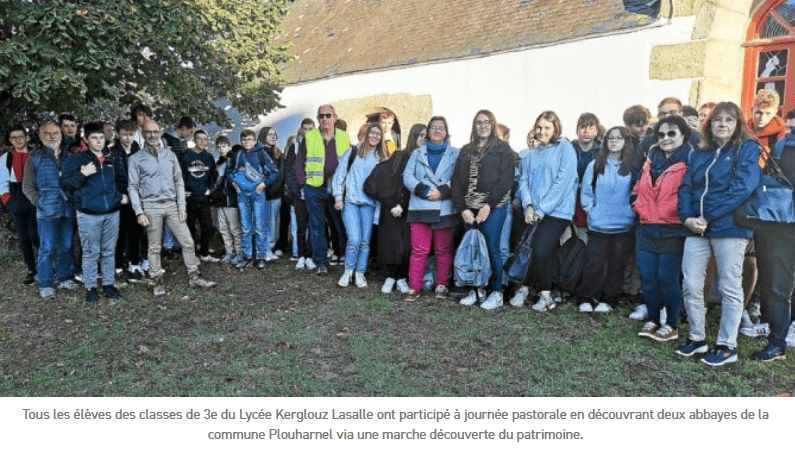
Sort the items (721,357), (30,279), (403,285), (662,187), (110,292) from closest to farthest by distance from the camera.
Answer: (721,357) < (662,187) < (110,292) < (403,285) < (30,279)

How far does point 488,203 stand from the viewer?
531 centimetres

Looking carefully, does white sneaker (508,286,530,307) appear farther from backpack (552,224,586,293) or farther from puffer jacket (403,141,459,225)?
puffer jacket (403,141,459,225)

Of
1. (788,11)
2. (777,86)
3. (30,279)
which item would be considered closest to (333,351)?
(30,279)

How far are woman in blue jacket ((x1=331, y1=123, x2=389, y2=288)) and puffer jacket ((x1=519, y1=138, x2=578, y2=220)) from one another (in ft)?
5.58

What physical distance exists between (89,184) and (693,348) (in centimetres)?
557

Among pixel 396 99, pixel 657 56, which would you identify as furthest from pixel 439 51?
pixel 657 56

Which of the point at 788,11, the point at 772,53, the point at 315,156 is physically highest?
the point at 788,11

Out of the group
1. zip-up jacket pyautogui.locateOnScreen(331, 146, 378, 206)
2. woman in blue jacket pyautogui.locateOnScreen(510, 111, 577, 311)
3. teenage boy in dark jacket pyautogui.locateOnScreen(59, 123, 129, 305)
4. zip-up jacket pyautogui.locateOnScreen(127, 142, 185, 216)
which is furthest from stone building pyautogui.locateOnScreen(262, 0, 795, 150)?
teenage boy in dark jacket pyautogui.locateOnScreen(59, 123, 129, 305)

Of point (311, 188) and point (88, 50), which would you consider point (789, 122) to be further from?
point (88, 50)

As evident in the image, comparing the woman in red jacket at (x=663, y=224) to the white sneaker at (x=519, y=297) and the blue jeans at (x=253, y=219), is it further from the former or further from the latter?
the blue jeans at (x=253, y=219)

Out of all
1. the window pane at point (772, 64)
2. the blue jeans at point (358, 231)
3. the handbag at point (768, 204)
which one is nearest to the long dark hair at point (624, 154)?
the handbag at point (768, 204)

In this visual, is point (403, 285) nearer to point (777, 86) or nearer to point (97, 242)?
point (97, 242)

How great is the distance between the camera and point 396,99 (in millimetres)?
10117

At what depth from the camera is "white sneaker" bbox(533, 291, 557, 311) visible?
17.6 ft
